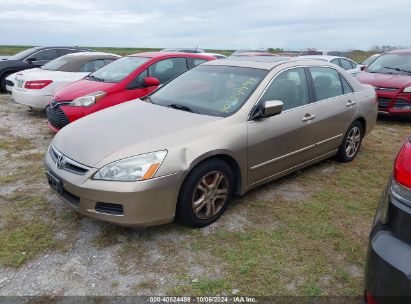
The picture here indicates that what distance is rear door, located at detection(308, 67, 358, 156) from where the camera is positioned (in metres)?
4.62

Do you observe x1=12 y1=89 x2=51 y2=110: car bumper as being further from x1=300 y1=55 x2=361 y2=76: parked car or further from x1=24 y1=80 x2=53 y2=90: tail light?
x1=300 y1=55 x2=361 y2=76: parked car

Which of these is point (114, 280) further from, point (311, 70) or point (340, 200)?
point (311, 70)

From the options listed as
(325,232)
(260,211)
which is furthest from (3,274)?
(325,232)

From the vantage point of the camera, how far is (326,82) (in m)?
4.86

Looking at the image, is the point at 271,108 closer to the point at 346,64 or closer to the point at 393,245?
the point at 393,245

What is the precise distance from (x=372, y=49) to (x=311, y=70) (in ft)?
167

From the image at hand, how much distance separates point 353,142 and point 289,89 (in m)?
1.73

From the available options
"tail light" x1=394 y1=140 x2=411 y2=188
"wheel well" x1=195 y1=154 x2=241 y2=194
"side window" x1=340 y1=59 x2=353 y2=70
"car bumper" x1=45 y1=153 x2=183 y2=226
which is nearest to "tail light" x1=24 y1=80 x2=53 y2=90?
"car bumper" x1=45 y1=153 x2=183 y2=226

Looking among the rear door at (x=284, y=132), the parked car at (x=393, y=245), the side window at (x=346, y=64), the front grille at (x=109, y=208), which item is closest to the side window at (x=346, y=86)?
the rear door at (x=284, y=132)

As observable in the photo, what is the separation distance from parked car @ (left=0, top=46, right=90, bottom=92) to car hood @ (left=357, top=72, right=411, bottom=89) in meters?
9.02

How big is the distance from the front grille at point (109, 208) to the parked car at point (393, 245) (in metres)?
1.90

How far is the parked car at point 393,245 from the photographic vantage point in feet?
5.60

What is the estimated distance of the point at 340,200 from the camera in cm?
416

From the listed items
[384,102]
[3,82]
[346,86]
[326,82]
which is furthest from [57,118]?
[384,102]
